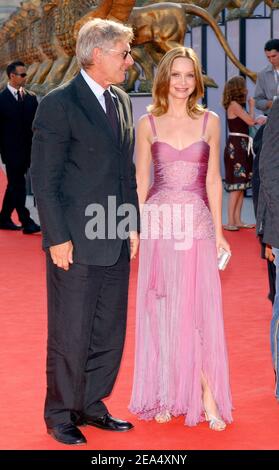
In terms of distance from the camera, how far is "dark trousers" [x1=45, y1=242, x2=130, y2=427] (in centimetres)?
436

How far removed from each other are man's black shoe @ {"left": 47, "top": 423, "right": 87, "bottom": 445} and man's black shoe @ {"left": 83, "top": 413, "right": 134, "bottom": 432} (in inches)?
6.1

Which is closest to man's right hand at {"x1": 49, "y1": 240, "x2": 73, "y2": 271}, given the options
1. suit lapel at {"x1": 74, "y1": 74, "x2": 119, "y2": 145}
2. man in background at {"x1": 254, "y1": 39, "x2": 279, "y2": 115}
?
suit lapel at {"x1": 74, "y1": 74, "x2": 119, "y2": 145}

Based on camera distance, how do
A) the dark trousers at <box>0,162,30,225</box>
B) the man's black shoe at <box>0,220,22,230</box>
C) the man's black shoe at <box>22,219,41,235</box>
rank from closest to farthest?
the man's black shoe at <box>22,219,41,235</box> < the dark trousers at <box>0,162,30,225</box> < the man's black shoe at <box>0,220,22,230</box>

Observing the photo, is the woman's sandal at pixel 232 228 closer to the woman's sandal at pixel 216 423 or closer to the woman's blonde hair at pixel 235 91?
the woman's blonde hair at pixel 235 91

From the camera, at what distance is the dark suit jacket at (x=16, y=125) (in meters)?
11.2

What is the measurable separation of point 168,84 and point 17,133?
6.84m

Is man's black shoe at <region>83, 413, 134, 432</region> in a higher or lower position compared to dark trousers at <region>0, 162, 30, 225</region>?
higher

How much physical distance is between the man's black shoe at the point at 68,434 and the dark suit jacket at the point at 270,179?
3.60ft

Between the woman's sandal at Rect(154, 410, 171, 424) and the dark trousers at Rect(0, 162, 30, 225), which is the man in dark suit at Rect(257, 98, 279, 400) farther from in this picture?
the dark trousers at Rect(0, 162, 30, 225)

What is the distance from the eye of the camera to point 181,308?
464cm

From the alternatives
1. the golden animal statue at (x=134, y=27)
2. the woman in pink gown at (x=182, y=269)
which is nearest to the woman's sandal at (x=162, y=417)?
the woman in pink gown at (x=182, y=269)

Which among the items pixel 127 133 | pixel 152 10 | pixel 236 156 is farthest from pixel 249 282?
pixel 152 10

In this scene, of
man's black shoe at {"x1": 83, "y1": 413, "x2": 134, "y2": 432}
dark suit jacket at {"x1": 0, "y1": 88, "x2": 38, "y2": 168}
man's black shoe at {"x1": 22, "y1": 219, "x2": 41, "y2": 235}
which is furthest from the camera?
man's black shoe at {"x1": 22, "y1": 219, "x2": 41, "y2": 235}

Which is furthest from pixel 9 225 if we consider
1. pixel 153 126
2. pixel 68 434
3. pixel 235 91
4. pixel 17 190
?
pixel 68 434
